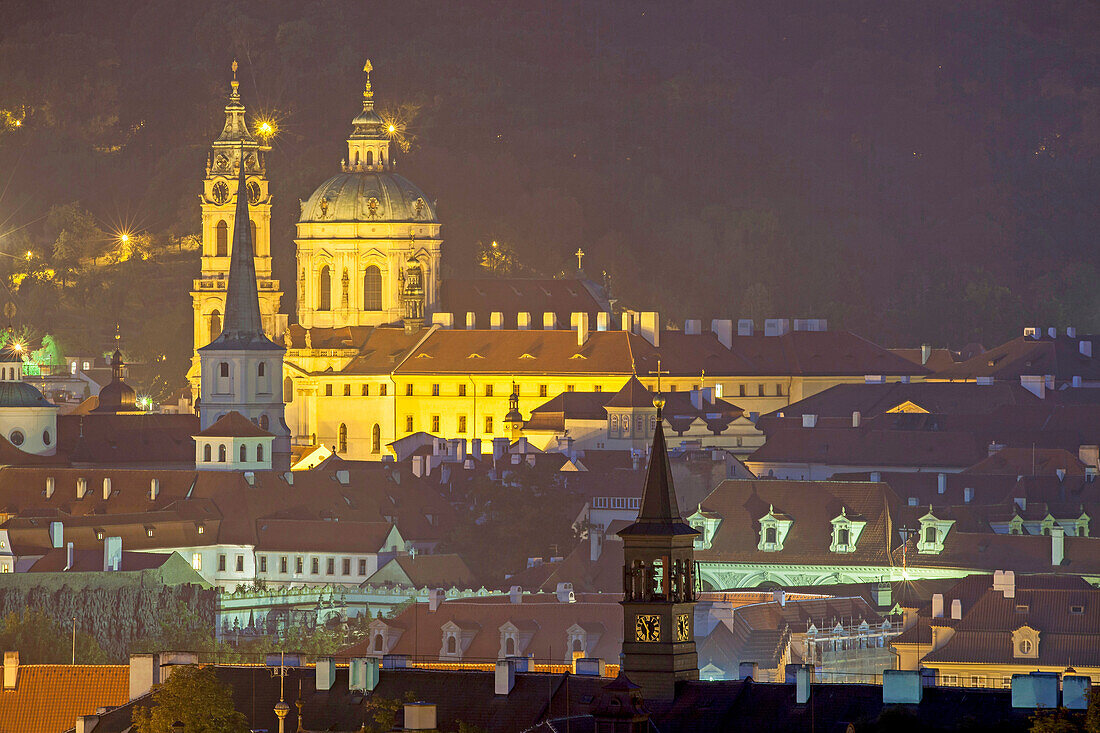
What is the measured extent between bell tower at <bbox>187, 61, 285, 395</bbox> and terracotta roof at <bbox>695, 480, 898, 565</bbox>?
200 feet

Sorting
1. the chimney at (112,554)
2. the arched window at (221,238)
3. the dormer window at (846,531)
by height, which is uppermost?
the arched window at (221,238)

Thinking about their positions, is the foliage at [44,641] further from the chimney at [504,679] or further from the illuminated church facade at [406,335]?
the illuminated church facade at [406,335]

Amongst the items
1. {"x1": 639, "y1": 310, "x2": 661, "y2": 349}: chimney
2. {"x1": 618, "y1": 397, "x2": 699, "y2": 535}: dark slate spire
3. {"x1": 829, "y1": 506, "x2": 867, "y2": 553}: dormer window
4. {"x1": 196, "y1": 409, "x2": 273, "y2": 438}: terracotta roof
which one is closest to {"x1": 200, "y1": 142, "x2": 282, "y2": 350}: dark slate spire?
{"x1": 196, "y1": 409, "x2": 273, "y2": 438}: terracotta roof

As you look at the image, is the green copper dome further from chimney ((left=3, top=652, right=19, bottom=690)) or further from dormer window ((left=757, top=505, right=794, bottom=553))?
chimney ((left=3, top=652, right=19, bottom=690))

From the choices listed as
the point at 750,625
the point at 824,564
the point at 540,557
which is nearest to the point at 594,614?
the point at 750,625

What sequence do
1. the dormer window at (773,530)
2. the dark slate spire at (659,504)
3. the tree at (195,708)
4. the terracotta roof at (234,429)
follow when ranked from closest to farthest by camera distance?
1. the tree at (195,708)
2. the dark slate spire at (659,504)
3. the dormer window at (773,530)
4. the terracotta roof at (234,429)

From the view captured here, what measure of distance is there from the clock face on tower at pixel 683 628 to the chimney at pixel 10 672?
14843 mm

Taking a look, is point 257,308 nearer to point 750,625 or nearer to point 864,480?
point 864,480

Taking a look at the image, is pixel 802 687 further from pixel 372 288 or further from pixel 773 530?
pixel 372 288

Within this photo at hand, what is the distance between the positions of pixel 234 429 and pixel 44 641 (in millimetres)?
43625

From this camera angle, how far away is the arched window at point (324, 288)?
7032 inches

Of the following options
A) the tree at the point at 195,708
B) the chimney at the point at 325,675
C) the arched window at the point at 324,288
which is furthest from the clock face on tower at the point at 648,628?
the arched window at the point at 324,288

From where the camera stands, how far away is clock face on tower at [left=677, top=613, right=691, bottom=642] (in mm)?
52469

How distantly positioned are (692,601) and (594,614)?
34.7m
